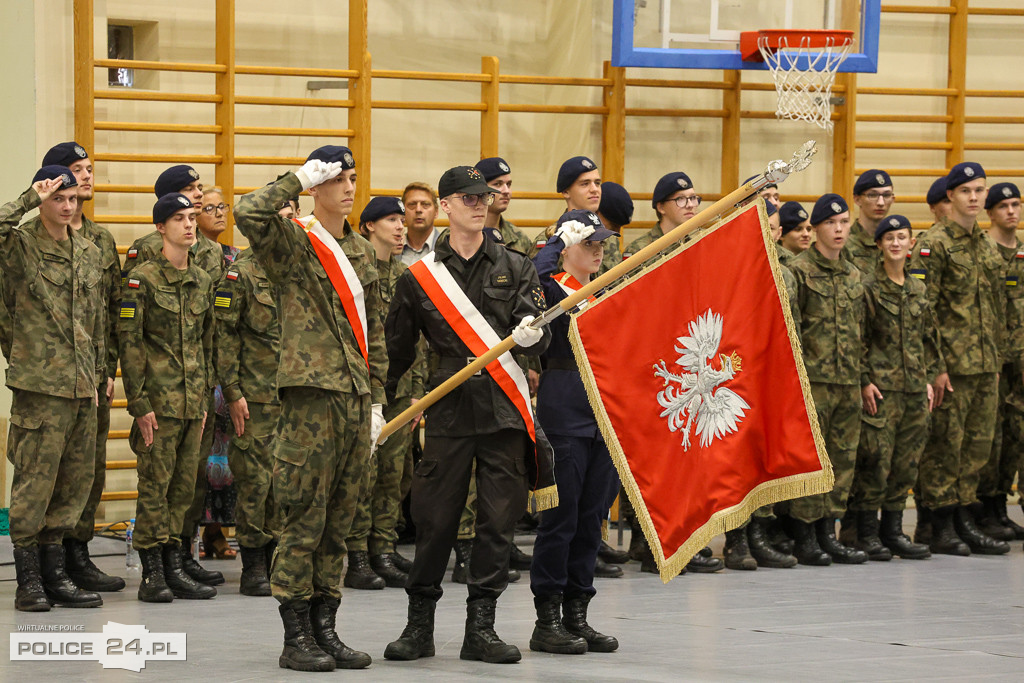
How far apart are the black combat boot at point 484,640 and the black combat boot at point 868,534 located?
10.9 ft

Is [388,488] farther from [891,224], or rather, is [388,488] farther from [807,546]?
[891,224]

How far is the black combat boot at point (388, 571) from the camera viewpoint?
22.3 ft

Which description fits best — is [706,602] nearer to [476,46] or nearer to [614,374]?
[614,374]

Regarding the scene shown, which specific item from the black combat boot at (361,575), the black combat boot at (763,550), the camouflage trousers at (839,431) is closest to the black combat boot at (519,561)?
the black combat boot at (361,575)

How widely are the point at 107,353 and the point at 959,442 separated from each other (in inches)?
183

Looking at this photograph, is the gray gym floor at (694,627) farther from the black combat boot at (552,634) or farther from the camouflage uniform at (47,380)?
the camouflage uniform at (47,380)

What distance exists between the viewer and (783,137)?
1011 centimetres

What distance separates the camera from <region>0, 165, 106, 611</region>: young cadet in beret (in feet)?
19.6

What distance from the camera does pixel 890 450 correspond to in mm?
7875

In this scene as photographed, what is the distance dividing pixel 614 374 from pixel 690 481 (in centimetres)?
46

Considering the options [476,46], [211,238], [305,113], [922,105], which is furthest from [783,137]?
[211,238]

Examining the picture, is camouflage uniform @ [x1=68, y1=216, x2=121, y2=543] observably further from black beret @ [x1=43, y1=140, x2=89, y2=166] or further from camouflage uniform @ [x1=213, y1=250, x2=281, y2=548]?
camouflage uniform @ [x1=213, y1=250, x2=281, y2=548]

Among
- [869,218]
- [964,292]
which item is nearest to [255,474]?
[869,218]

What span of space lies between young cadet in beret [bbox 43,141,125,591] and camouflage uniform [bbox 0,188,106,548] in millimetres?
204
